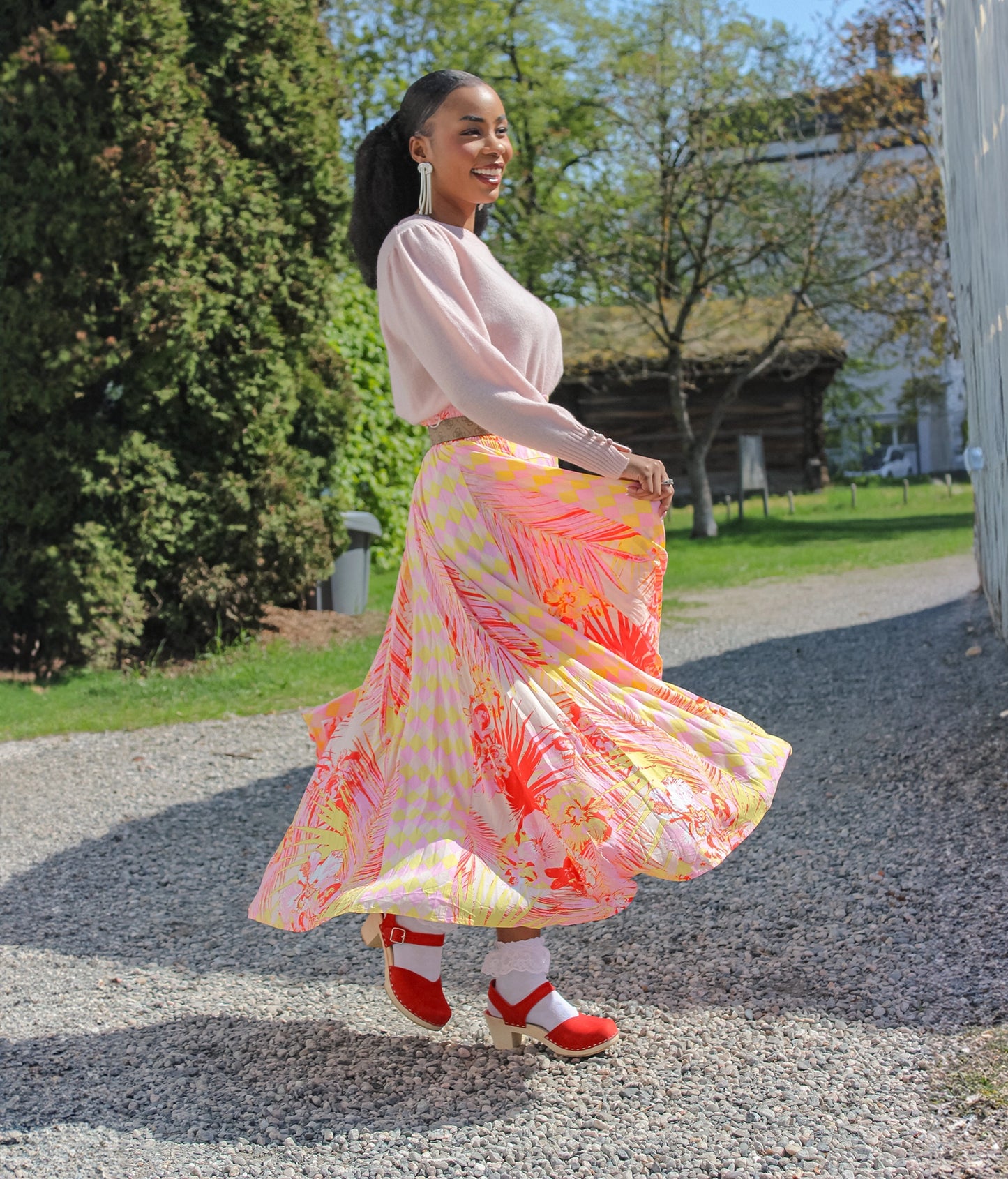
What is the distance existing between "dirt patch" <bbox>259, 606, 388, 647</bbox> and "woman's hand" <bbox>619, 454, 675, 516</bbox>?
5.58 meters

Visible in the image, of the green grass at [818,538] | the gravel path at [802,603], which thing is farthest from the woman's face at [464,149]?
the green grass at [818,538]

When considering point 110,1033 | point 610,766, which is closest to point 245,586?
point 110,1033

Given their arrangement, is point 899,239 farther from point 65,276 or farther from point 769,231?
point 65,276

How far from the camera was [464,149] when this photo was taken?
7.88 ft

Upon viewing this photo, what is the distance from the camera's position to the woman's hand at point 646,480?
7.39 ft

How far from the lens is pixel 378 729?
2.51m

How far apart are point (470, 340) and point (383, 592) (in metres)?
8.58

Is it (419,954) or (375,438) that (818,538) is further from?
(419,954)

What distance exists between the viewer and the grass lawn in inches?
239

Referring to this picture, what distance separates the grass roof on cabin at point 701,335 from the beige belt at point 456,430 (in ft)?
50.2

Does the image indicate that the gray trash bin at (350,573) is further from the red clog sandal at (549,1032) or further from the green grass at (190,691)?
the red clog sandal at (549,1032)

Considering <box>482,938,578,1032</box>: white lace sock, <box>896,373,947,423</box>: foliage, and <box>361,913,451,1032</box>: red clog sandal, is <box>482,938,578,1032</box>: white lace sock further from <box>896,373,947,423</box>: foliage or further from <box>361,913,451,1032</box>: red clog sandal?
<box>896,373,947,423</box>: foliage

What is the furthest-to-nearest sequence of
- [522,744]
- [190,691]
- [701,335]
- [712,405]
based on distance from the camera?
[712,405]
[701,335]
[190,691]
[522,744]

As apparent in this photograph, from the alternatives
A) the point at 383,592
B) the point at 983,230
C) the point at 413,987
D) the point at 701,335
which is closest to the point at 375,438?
the point at 383,592
